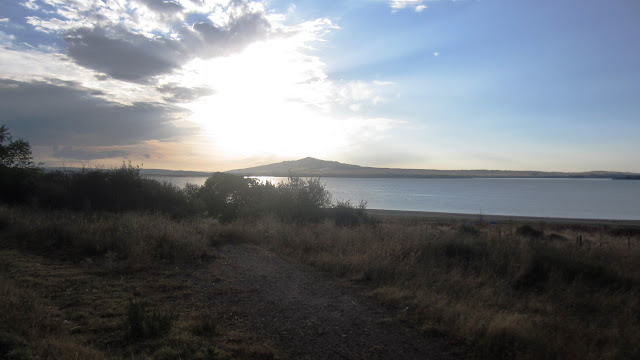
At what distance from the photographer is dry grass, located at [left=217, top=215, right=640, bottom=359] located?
4695 millimetres

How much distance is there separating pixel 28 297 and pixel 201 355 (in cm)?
374

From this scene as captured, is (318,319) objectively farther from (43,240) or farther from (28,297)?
(43,240)

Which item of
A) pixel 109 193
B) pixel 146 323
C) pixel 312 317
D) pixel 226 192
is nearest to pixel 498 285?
pixel 312 317

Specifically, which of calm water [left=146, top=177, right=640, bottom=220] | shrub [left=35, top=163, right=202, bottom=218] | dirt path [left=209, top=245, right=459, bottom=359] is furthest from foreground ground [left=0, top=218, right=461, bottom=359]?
calm water [left=146, top=177, right=640, bottom=220]

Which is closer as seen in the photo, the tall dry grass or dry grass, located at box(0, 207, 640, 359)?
dry grass, located at box(0, 207, 640, 359)

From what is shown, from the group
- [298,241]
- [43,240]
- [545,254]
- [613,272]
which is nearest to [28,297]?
[43,240]

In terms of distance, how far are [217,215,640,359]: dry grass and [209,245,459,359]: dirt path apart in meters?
0.49

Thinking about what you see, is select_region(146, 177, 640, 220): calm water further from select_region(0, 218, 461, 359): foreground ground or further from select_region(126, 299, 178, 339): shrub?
select_region(126, 299, 178, 339): shrub

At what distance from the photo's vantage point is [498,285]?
7398 millimetres

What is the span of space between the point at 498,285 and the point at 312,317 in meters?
3.80

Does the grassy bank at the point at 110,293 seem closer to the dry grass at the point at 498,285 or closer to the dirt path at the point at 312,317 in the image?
the dirt path at the point at 312,317

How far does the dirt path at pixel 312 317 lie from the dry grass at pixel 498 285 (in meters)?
0.49

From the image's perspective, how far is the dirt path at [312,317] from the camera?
470 cm

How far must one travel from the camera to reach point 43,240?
11.2 metres
